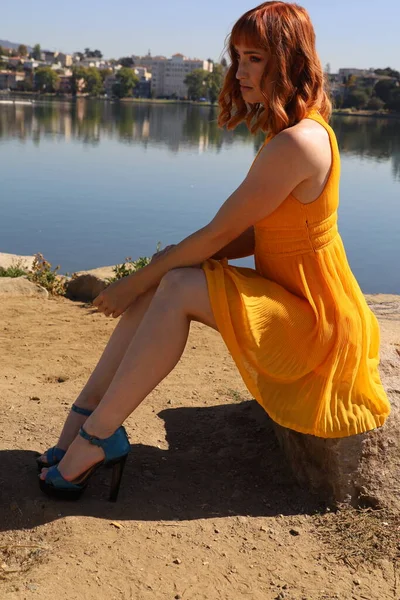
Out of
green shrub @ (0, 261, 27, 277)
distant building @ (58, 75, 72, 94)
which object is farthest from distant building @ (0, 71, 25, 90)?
green shrub @ (0, 261, 27, 277)

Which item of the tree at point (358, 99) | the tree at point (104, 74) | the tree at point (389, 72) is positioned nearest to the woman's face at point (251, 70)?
the tree at point (358, 99)

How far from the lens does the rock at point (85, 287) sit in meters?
5.72

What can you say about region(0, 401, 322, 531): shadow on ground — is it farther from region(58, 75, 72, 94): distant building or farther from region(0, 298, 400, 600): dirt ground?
region(58, 75, 72, 94): distant building

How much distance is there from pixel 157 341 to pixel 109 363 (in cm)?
30

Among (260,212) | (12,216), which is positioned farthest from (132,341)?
(12,216)

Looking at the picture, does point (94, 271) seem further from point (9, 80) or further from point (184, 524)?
point (9, 80)

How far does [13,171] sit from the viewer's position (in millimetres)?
15852

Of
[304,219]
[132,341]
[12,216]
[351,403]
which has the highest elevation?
[304,219]

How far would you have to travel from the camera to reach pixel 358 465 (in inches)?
102

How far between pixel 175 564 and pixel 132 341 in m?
0.68

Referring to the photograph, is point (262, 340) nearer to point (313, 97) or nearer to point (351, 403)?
point (351, 403)

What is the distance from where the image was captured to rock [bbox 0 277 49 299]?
17.9 ft

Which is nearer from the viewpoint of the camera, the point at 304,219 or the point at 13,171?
the point at 304,219

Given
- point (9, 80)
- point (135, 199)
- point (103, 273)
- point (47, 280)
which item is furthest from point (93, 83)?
point (47, 280)
